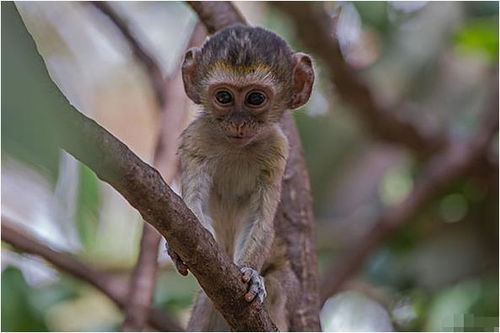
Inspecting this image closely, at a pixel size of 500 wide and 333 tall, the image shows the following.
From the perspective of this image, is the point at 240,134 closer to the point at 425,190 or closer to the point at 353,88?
the point at 353,88

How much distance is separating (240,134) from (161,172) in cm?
64

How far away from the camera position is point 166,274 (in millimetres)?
3205

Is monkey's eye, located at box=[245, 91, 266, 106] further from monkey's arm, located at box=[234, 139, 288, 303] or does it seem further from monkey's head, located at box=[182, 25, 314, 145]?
monkey's arm, located at box=[234, 139, 288, 303]

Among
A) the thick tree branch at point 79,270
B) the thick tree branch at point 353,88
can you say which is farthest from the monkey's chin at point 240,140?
the thick tree branch at point 353,88

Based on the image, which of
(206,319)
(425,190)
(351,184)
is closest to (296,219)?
(206,319)

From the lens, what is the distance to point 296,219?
206 cm

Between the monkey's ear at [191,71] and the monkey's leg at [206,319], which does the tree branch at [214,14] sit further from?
the monkey's leg at [206,319]

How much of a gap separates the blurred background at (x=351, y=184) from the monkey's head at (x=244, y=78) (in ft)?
2.52

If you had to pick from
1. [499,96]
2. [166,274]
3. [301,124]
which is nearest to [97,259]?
[166,274]

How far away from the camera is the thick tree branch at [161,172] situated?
6.98 feet

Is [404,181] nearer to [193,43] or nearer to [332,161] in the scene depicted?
[332,161]

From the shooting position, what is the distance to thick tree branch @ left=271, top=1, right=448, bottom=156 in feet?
9.30

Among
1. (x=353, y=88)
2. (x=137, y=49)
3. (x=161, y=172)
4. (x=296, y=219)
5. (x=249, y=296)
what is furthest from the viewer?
(x=353, y=88)

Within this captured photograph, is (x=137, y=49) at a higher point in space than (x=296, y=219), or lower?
higher
